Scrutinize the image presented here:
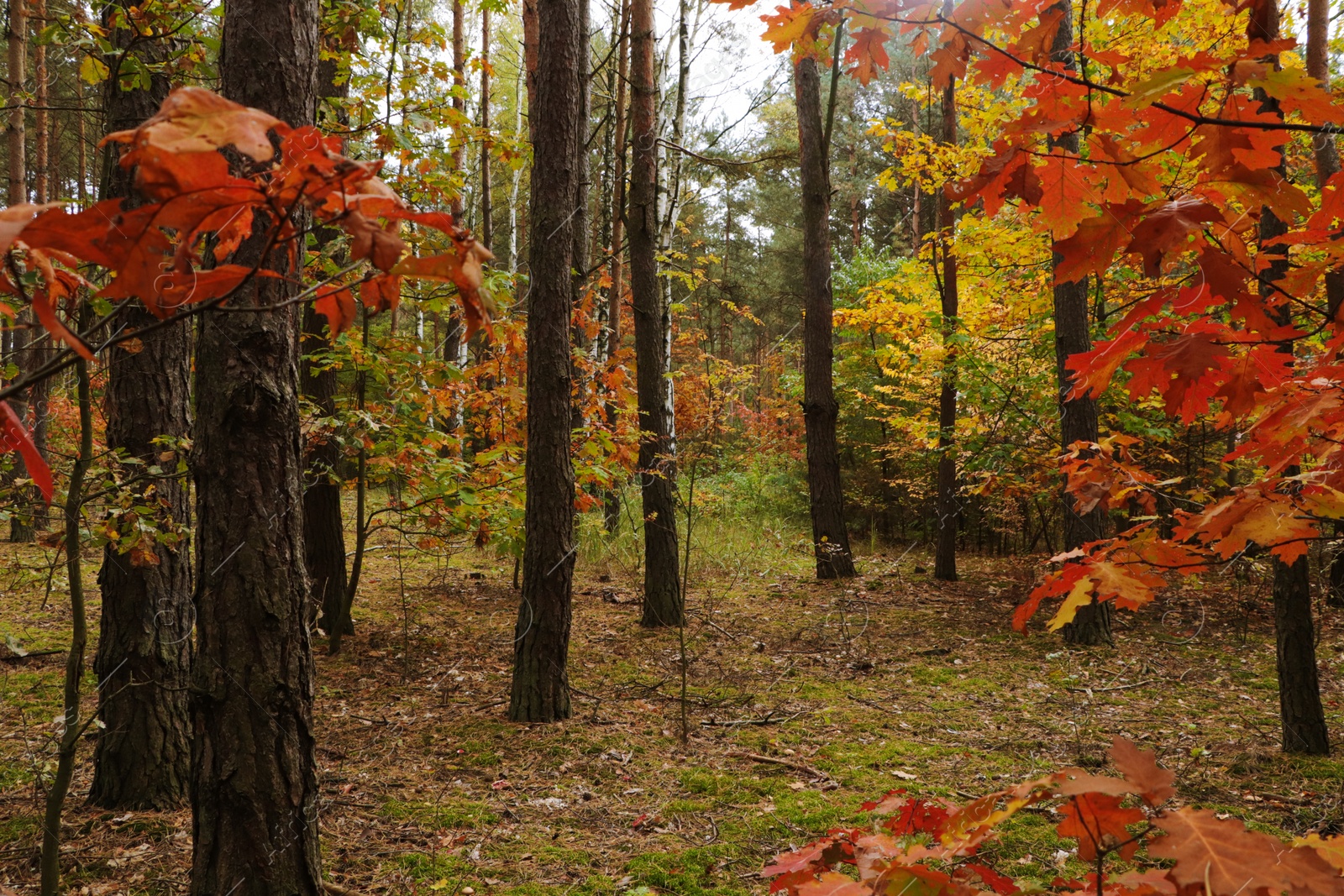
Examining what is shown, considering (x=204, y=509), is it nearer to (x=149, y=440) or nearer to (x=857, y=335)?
(x=149, y=440)

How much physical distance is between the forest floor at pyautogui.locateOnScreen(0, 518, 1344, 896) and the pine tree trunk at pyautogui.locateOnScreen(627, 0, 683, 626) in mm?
390

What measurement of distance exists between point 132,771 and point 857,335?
9959mm

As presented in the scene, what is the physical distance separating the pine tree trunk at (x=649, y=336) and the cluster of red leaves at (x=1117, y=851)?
430 centimetres

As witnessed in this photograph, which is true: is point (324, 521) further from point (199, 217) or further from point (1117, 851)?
point (1117, 851)

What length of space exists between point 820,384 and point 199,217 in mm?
7054

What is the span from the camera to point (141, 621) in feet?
9.34

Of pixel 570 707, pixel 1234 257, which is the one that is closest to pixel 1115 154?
pixel 1234 257

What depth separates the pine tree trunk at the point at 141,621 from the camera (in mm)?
2822

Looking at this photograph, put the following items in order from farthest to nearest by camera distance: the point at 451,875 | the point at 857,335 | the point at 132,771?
the point at 857,335 → the point at 132,771 → the point at 451,875

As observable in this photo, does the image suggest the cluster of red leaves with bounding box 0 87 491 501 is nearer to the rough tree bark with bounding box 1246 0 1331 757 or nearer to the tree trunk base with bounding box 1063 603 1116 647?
the rough tree bark with bounding box 1246 0 1331 757

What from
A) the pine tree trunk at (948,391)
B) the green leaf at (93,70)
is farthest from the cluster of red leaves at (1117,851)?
Result: the pine tree trunk at (948,391)

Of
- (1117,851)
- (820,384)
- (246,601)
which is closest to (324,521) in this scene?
(246,601)

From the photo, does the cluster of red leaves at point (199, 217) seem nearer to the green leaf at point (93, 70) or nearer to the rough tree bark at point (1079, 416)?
the green leaf at point (93, 70)

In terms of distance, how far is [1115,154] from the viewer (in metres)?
1.33
